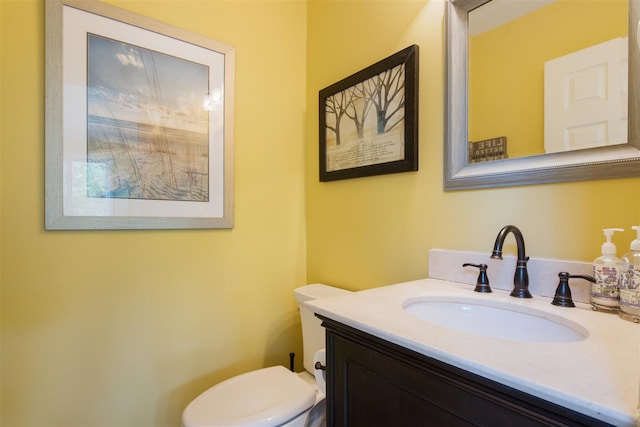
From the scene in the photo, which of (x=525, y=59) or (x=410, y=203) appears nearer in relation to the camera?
(x=525, y=59)

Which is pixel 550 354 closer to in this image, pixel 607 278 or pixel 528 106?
pixel 607 278

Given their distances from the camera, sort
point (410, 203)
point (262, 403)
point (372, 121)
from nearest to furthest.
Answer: point (262, 403) → point (410, 203) → point (372, 121)

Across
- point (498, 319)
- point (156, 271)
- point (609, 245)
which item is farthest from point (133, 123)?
point (609, 245)

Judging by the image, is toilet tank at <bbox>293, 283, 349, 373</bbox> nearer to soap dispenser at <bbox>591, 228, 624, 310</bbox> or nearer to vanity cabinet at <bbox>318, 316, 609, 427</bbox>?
vanity cabinet at <bbox>318, 316, 609, 427</bbox>

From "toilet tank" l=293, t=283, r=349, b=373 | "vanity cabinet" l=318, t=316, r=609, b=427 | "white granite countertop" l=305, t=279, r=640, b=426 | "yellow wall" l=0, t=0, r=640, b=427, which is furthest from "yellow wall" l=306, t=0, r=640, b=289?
"vanity cabinet" l=318, t=316, r=609, b=427

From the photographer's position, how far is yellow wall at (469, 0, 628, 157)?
2.55 ft

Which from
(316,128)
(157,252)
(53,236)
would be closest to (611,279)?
(316,128)

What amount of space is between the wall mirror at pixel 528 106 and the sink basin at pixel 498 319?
1.17 feet

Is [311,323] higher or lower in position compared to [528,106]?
lower

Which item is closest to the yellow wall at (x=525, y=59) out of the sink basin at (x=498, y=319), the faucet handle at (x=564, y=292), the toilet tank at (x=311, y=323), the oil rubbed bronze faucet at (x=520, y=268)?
the oil rubbed bronze faucet at (x=520, y=268)

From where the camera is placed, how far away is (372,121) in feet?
4.26

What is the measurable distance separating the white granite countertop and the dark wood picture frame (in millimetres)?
653

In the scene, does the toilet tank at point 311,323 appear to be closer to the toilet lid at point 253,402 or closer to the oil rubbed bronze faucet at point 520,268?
the toilet lid at point 253,402

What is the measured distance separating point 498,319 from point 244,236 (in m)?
1.10
